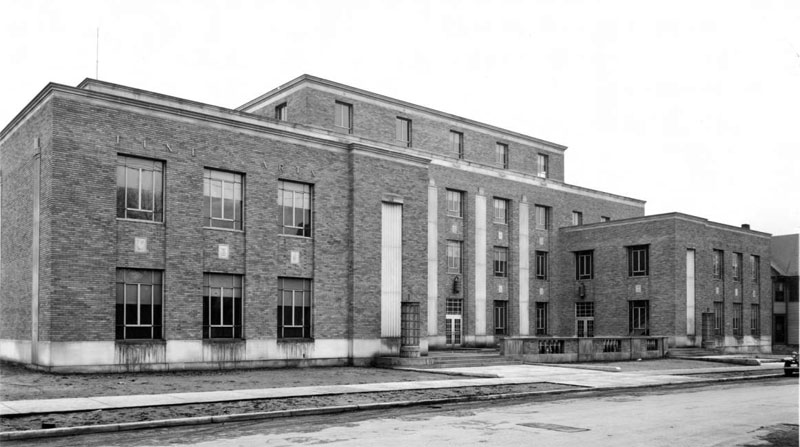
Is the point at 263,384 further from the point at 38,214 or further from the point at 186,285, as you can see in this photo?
the point at 38,214

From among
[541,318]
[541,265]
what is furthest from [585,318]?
[541,265]

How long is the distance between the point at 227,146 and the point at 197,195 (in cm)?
224

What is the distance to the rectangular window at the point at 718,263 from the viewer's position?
162 ft

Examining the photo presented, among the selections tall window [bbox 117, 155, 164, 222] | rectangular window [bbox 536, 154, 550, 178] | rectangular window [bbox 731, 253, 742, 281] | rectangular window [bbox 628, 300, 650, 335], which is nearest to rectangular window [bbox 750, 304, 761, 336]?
rectangular window [bbox 731, 253, 742, 281]

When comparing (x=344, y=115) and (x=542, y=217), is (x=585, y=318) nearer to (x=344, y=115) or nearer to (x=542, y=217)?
(x=542, y=217)

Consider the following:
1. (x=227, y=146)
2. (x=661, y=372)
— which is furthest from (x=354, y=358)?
(x=661, y=372)

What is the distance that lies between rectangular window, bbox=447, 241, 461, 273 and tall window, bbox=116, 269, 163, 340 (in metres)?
21.8

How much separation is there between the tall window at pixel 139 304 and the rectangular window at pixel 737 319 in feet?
129

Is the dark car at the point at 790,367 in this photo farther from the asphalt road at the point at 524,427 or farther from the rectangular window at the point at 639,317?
the rectangular window at the point at 639,317

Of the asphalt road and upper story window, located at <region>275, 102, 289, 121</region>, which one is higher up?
upper story window, located at <region>275, 102, 289, 121</region>

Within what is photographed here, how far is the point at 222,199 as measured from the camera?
28016 millimetres

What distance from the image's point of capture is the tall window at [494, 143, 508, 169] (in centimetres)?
5098

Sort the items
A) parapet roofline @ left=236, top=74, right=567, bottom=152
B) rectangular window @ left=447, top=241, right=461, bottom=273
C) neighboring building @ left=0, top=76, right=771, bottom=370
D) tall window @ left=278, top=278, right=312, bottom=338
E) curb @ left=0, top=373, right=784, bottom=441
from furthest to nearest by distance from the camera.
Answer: rectangular window @ left=447, top=241, right=461, bottom=273 → parapet roofline @ left=236, top=74, right=567, bottom=152 → tall window @ left=278, top=278, right=312, bottom=338 → neighboring building @ left=0, top=76, right=771, bottom=370 → curb @ left=0, top=373, right=784, bottom=441

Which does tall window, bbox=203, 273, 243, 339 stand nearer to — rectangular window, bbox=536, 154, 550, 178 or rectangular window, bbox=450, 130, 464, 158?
rectangular window, bbox=450, 130, 464, 158
